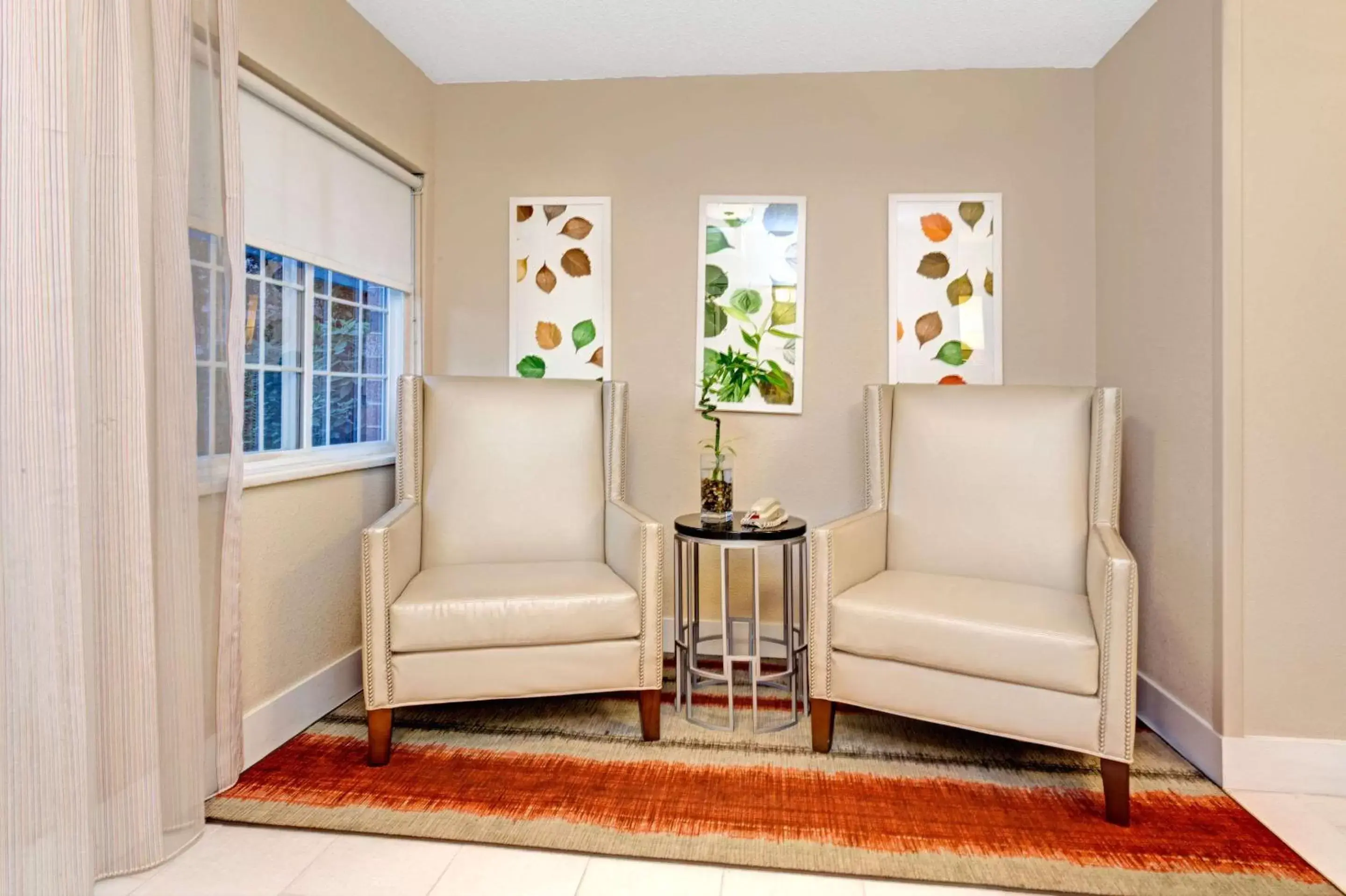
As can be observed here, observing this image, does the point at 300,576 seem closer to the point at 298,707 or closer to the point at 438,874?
the point at 298,707

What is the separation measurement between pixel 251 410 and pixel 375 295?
0.86 metres

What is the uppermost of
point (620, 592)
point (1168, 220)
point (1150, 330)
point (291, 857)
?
point (1168, 220)

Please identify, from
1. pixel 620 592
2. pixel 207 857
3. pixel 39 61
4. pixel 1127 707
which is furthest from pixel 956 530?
pixel 39 61

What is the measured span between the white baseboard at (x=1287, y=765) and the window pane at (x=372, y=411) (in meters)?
2.89

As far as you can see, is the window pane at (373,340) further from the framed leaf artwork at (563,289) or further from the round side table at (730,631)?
the round side table at (730,631)

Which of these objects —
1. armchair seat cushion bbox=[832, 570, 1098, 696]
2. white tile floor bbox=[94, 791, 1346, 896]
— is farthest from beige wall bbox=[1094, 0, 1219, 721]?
white tile floor bbox=[94, 791, 1346, 896]

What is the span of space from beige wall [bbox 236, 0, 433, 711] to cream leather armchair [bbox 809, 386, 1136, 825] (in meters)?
1.53

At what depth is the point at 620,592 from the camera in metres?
2.28

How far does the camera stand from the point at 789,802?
1980 millimetres

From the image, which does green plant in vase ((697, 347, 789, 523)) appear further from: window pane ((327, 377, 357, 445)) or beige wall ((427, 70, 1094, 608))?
window pane ((327, 377, 357, 445))

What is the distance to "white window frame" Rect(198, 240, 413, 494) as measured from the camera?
2.15 meters

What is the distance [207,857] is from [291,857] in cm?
18

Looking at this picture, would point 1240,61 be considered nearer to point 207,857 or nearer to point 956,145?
point 956,145

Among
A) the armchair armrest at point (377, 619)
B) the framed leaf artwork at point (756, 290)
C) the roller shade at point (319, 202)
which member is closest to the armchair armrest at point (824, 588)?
the framed leaf artwork at point (756, 290)
